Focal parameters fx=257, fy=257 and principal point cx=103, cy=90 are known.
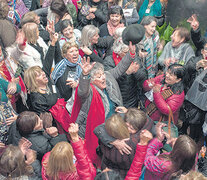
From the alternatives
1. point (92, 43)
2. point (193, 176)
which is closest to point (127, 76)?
point (92, 43)

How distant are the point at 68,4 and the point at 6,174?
4.07m

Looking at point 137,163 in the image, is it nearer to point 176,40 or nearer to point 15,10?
point 176,40

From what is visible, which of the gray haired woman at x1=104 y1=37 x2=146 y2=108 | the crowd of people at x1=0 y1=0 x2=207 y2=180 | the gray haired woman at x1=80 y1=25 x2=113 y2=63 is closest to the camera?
the crowd of people at x1=0 y1=0 x2=207 y2=180

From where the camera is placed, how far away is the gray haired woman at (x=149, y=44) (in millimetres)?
4262

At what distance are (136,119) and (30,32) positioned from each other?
2229 mm

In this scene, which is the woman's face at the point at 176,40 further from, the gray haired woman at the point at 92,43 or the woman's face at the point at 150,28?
the gray haired woman at the point at 92,43

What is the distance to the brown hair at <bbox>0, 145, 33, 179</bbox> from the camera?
2117 millimetres

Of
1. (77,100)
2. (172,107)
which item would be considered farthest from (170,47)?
(77,100)

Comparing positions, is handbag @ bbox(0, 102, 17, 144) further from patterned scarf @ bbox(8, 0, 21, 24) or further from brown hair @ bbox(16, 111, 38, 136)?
patterned scarf @ bbox(8, 0, 21, 24)

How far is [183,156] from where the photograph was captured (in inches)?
82.7

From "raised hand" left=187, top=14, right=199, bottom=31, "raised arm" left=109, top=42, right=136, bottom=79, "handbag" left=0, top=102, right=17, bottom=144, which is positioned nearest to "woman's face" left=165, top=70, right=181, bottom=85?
"raised arm" left=109, top=42, right=136, bottom=79

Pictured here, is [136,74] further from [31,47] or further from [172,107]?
[31,47]

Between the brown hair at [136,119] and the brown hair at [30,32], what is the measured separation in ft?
6.80

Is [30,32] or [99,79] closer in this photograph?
[99,79]
